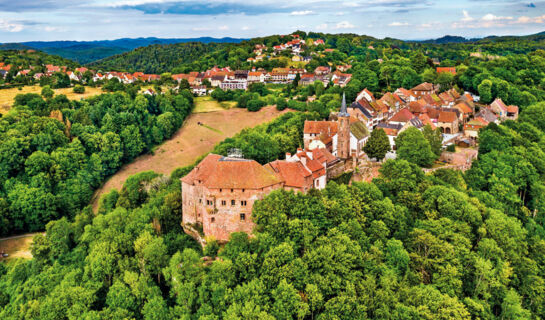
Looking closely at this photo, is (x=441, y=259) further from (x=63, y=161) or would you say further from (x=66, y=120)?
(x=66, y=120)

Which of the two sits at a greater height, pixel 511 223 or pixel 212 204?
pixel 212 204

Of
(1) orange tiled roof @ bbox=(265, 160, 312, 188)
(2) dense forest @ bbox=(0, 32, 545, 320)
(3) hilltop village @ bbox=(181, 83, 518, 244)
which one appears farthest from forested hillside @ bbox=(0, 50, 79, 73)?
(1) orange tiled roof @ bbox=(265, 160, 312, 188)

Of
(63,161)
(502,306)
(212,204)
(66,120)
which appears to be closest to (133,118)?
(66,120)

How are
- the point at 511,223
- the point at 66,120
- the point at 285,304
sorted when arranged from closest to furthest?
the point at 285,304
the point at 511,223
the point at 66,120

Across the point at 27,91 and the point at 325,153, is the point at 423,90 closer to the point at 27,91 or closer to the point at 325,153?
the point at 325,153

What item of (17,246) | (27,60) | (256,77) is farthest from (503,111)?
(27,60)
